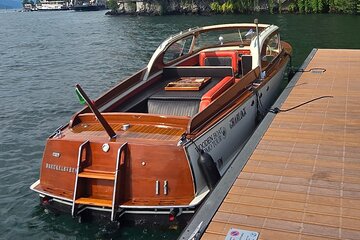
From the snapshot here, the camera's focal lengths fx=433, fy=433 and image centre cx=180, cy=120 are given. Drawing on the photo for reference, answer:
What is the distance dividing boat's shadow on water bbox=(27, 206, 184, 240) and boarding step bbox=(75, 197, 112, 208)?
0.33 metres

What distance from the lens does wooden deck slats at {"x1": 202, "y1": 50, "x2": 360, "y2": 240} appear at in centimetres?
528

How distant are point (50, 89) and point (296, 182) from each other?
15.7m

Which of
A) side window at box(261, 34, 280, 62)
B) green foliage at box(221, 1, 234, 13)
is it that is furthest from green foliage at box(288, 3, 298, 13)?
side window at box(261, 34, 280, 62)

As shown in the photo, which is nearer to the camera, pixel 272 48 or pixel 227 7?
pixel 272 48

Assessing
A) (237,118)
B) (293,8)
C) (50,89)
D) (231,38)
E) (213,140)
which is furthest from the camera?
(293,8)

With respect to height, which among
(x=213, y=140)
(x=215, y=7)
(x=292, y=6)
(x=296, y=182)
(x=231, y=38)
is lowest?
(x=296, y=182)

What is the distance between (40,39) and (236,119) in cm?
3725

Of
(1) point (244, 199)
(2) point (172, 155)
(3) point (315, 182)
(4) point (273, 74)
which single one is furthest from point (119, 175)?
(4) point (273, 74)

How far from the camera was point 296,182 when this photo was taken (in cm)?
634

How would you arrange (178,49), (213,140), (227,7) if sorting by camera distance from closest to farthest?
(213,140)
(178,49)
(227,7)

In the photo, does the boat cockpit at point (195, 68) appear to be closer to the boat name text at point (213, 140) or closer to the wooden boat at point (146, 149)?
the wooden boat at point (146, 149)

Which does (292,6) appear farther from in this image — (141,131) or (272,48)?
(141,131)

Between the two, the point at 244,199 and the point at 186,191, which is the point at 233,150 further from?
the point at 244,199

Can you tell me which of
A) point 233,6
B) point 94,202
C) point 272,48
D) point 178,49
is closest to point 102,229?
point 94,202
